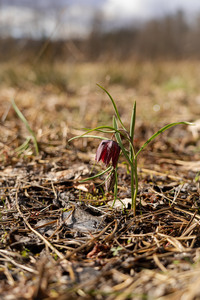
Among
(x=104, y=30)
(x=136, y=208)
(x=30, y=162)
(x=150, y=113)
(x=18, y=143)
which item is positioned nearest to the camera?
(x=136, y=208)

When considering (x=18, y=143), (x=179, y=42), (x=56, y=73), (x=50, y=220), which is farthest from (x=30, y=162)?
(x=179, y=42)

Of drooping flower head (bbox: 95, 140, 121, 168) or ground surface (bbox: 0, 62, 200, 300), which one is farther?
drooping flower head (bbox: 95, 140, 121, 168)

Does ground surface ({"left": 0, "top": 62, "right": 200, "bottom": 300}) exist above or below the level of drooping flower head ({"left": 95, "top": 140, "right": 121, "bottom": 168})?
below

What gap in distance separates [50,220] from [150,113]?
88.0 inches

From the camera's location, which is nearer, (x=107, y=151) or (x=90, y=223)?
(x=107, y=151)

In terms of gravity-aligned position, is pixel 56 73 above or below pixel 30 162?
above

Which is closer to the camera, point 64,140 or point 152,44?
point 64,140

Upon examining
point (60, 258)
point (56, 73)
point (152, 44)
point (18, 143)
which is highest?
point (152, 44)

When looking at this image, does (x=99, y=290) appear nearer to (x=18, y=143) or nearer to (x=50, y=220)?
(x=50, y=220)

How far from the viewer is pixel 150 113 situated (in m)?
3.16

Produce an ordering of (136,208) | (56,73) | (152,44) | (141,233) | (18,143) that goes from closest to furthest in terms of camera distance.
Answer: (141,233) → (136,208) → (18,143) → (56,73) → (152,44)

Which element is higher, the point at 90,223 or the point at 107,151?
the point at 107,151

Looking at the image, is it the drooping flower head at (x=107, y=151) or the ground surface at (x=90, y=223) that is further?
the drooping flower head at (x=107, y=151)

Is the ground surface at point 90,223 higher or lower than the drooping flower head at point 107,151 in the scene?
lower
